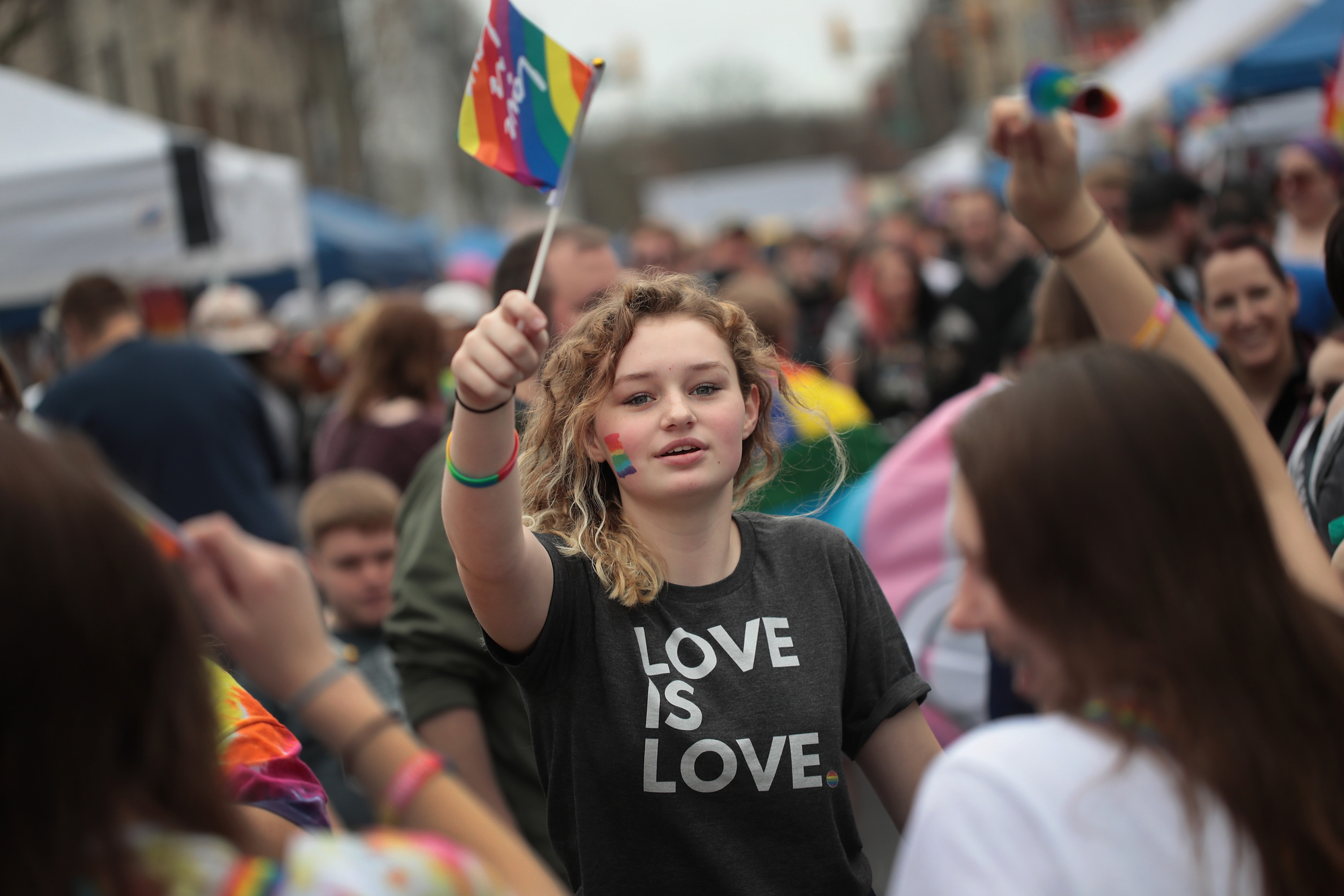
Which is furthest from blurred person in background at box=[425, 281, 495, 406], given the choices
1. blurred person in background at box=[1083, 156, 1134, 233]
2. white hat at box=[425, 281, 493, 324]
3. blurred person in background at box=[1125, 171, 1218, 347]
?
blurred person in background at box=[1083, 156, 1134, 233]

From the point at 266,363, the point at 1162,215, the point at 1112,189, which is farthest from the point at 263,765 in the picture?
the point at 266,363

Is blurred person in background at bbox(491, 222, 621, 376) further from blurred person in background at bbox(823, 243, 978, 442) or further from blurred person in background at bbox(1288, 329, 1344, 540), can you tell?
blurred person in background at bbox(823, 243, 978, 442)

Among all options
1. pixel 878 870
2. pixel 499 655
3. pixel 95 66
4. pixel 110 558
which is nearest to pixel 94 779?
pixel 110 558

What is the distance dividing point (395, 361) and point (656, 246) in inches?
136

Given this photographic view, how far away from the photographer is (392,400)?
4859 millimetres

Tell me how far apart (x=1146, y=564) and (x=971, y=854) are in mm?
343

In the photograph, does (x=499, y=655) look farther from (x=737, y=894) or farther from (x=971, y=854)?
(x=971, y=854)

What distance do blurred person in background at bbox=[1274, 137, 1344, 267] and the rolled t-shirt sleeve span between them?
14.3 feet

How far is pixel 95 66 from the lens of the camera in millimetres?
17469

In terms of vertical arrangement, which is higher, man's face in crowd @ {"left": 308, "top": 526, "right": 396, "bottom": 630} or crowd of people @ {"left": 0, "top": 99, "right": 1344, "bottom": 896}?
crowd of people @ {"left": 0, "top": 99, "right": 1344, "bottom": 896}

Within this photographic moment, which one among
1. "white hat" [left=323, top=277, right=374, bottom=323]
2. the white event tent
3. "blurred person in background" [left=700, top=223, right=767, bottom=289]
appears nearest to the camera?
the white event tent

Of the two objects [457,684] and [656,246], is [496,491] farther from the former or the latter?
[656,246]

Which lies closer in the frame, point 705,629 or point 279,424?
point 705,629

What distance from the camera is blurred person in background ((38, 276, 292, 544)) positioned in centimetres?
538
